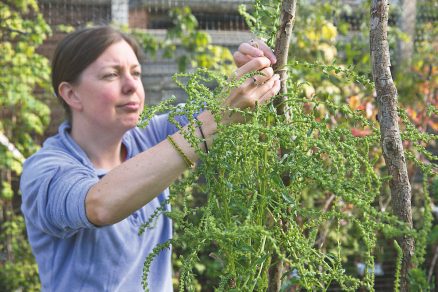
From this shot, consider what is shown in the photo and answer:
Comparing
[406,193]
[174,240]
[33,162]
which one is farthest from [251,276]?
[33,162]

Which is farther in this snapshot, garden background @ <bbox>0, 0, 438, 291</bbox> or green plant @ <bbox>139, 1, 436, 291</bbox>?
garden background @ <bbox>0, 0, 438, 291</bbox>

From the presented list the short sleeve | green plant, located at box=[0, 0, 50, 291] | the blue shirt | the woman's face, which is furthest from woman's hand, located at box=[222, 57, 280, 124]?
green plant, located at box=[0, 0, 50, 291]

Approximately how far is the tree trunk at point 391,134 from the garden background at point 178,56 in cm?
257

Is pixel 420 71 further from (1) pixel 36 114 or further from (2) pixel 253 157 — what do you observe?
(2) pixel 253 157

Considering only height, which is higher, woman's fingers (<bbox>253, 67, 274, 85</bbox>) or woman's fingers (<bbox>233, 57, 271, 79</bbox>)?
woman's fingers (<bbox>233, 57, 271, 79</bbox>)

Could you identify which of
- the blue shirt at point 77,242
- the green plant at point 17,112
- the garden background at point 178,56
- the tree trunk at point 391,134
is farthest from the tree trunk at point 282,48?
the green plant at point 17,112

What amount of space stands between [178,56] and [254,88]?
3268mm

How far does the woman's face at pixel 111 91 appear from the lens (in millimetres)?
2023

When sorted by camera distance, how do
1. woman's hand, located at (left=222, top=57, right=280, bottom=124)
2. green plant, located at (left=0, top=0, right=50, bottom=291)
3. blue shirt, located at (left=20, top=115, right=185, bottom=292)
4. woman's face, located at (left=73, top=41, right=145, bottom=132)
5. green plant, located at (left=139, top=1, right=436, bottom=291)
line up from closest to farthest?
1. green plant, located at (left=139, top=1, right=436, bottom=291)
2. woman's hand, located at (left=222, top=57, right=280, bottom=124)
3. blue shirt, located at (left=20, top=115, right=185, bottom=292)
4. woman's face, located at (left=73, top=41, right=145, bottom=132)
5. green plant, located at (left=0, top=0, right=50, bottom=291)

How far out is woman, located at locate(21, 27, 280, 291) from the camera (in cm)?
149

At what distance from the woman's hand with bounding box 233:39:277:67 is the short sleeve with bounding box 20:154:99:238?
0.45 meters

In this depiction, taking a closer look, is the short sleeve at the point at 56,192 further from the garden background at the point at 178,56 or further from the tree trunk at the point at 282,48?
the garden background at the point at 178,56

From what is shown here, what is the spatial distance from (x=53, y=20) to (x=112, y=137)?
7.93 ft

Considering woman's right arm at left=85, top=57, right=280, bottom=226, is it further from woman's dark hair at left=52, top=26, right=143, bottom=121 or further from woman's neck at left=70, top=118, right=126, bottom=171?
woman's dark hair at left=52, top=26, right=143, bottom=121
